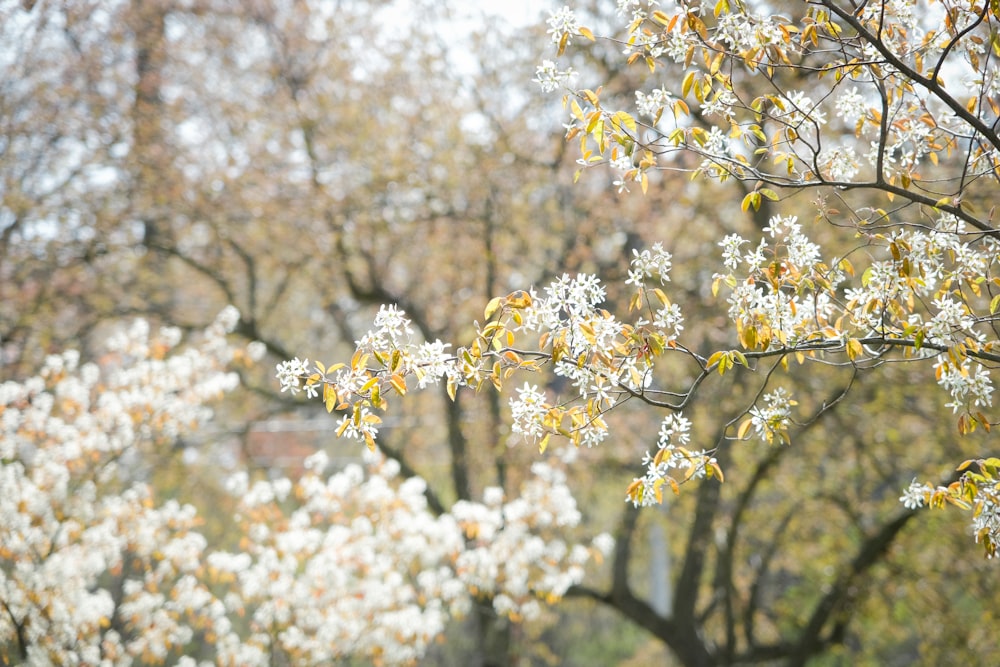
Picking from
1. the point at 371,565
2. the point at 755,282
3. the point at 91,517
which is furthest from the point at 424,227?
the point at 755,282

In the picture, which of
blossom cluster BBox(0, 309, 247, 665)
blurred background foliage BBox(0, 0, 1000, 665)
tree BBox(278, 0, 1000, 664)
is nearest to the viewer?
tree BBox(278, 0, 1000, 664)

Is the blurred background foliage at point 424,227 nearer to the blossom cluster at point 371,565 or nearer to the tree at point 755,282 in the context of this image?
the blossom cluster at point 371,565

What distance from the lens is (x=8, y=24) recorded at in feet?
22.2

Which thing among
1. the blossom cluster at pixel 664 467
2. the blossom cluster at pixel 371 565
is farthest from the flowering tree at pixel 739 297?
the blossom cluster at pixel 371 565

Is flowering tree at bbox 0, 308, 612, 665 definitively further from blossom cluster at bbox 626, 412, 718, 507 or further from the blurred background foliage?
blossom cluster at bbox 626, 412, 718, 507

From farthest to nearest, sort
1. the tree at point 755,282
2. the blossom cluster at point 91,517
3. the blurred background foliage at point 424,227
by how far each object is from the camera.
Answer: the blurred background foliage at point 424,227, the blossom cluster at point 91,517, the tree at point 755,282

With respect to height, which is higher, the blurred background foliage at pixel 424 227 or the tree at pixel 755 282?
the blurred background foliage at pixel 424 227

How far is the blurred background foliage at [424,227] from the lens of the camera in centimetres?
648

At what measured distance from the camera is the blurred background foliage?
21.2 feet

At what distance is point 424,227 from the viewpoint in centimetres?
760

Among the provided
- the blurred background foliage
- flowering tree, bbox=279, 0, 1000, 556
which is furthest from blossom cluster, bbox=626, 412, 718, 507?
the blurred background foliage

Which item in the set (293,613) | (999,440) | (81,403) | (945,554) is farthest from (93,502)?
(945,554)

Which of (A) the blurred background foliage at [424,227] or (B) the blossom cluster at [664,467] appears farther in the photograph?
(A) the blurred background foliage at [424,227]

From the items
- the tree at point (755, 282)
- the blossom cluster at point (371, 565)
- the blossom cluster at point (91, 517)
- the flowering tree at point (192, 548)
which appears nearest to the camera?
the tree at point (755, 282)
